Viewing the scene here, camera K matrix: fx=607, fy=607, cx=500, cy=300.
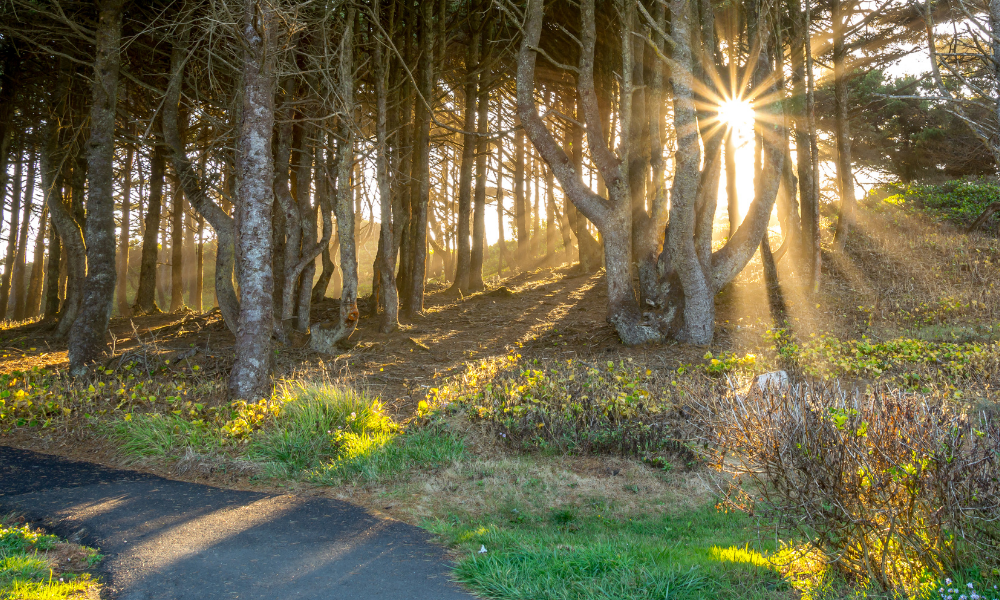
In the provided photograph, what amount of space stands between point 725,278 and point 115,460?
31.3 ft

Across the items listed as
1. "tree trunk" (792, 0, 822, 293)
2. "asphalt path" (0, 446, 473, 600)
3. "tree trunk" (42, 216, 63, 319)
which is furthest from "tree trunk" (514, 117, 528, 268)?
"asphalt path" (0, 446, 473, 600)

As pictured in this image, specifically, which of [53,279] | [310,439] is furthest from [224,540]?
[53,279]

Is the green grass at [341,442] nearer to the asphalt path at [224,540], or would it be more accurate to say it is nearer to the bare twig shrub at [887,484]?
the asphalt path at [224,540]

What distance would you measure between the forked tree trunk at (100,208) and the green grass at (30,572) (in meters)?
6.26

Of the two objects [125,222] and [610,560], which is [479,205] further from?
[610,560]

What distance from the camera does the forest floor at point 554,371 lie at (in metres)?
4.11

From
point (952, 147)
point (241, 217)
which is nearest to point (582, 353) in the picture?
point (241, 217)

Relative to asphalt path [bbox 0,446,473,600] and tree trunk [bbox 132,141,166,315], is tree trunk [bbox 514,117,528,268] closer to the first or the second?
tree trunk [bbox 132,141,166,315]

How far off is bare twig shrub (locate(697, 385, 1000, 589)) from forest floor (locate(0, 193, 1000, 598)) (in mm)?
433

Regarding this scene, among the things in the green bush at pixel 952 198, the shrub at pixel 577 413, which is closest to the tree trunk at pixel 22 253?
the shrub at pixel 577 413

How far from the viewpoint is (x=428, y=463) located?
6.03 meters

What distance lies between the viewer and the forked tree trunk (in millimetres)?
9523

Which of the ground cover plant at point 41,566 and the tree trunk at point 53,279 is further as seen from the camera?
the tree trunk at point 53,279

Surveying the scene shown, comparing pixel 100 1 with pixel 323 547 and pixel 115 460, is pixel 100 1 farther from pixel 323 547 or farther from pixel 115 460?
pixel 323 547
